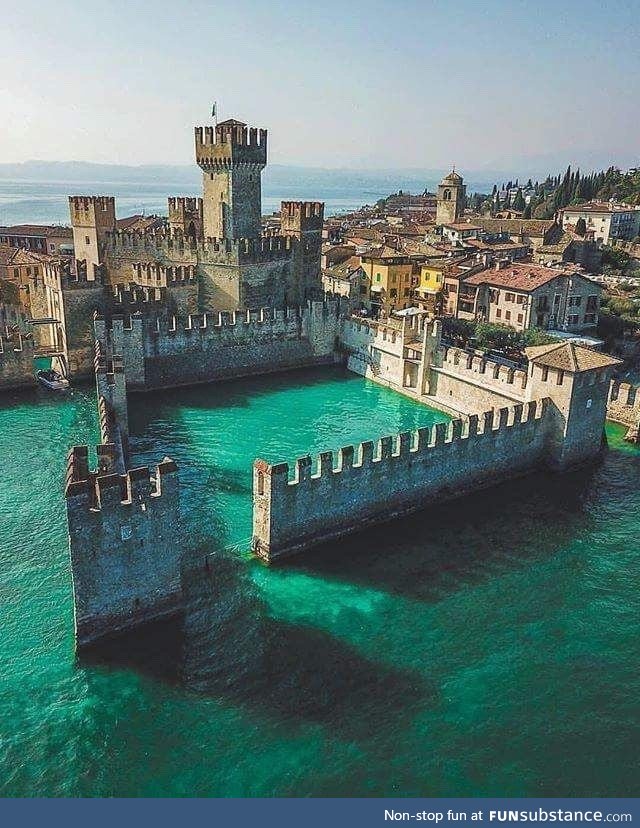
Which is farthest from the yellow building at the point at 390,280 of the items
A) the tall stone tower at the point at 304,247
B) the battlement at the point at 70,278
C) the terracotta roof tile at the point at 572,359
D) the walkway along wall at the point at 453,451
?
the terracotta roof tile at the point at 572,359

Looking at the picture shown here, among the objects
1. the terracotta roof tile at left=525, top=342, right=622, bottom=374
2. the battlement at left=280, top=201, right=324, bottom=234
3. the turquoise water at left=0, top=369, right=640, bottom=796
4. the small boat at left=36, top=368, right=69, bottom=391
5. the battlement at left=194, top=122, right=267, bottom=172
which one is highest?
the battlement at left=194, top=122, right=267, bottom=172

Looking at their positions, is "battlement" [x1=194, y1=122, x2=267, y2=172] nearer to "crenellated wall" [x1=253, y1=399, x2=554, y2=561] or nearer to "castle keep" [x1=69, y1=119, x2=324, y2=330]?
"castle keep" [x1=69, y1=119, x2=324, y2=330]

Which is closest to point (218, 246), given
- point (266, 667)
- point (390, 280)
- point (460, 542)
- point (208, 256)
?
point (208, 256)

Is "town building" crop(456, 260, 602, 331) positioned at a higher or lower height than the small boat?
higher

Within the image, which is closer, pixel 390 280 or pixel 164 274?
pixel 164 274

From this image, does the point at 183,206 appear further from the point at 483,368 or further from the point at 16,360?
the point at 483,368

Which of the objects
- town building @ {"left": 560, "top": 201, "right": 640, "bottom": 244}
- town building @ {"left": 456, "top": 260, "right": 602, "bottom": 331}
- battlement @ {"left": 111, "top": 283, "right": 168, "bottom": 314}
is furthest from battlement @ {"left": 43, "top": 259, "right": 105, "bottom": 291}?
town building @ {"left": 560, "top": 201, "right": 640, "bottom": 244}

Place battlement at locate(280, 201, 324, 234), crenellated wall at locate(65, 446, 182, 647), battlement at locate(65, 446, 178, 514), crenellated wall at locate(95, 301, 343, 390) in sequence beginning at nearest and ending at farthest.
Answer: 1. battlement at locate(65, 446, 178, 514)
2. crenellated wall at locate(65, 446, 182, 647)
3. crenellated wall at locate(95, 301, 343, 390)
4. battlement at locate(280, 201, 324, 234)
